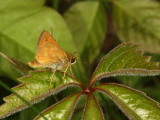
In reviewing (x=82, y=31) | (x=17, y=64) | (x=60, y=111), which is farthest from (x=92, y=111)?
(x=82, y=31)

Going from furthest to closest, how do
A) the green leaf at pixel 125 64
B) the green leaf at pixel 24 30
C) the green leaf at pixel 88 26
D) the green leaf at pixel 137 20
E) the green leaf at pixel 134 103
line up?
the green leaf at pixel 137 20 → the green leaf at pixel 88 26 → the green leaf at pixel 24 30 → the green leaf at pixel 125 64 → the green leaf at pixel 134 103

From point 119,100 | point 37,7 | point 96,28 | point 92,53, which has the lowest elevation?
point 119,100

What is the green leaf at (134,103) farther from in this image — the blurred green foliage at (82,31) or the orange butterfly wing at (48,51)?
the blurred green foliage at (82,31)

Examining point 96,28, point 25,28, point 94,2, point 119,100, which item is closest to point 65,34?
point 25,28

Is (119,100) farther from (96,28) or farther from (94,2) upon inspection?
(94,2)

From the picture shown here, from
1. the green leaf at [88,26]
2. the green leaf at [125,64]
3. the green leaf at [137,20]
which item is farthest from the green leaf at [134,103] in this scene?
the green leaf at [137,20]

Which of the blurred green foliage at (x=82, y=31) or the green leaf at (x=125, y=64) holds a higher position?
the blurred green foliage at (x=82, y=31)
